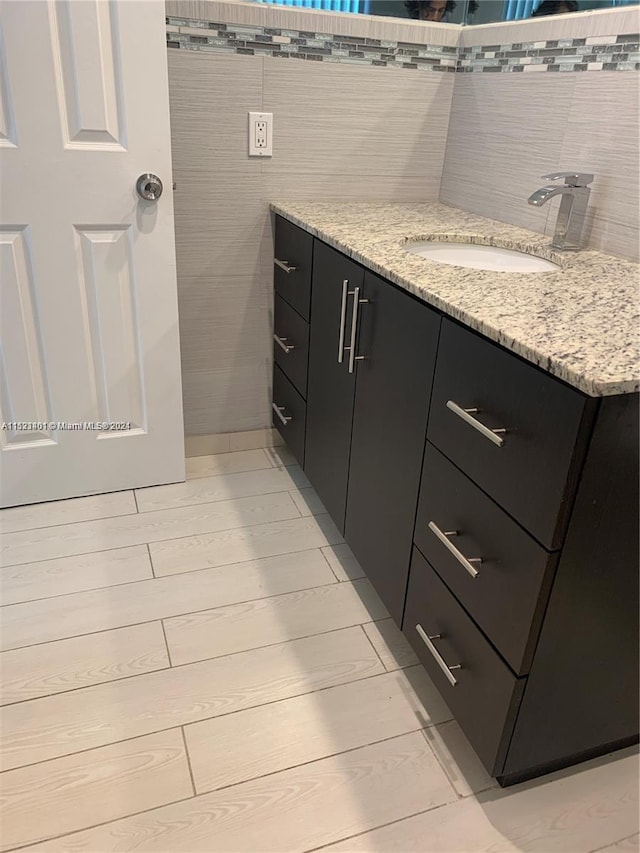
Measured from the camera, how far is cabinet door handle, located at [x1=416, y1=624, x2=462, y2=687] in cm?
118

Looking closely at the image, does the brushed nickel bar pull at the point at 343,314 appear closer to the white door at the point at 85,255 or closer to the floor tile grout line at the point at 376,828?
the white door at the point at 85,255

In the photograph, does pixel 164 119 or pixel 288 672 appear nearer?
pixel 288 672

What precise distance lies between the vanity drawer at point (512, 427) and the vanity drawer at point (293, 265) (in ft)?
2.48

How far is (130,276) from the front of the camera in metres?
1.81

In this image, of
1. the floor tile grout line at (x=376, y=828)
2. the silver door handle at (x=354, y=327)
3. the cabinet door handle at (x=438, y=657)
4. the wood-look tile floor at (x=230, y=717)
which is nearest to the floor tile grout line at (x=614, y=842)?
the wood-look tile floor at (x=230, y=717)

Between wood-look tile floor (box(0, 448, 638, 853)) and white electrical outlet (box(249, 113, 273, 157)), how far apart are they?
1.16m

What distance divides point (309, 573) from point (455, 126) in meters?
1.50

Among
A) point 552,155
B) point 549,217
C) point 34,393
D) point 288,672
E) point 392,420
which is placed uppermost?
point 552,155

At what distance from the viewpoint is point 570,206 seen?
1.52 metres

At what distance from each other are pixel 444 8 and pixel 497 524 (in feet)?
5.79

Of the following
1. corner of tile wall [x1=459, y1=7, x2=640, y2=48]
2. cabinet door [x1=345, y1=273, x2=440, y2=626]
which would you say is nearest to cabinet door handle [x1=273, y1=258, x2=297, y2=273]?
cabinet door [x1=345, y1=273, x2=440, y2=626]

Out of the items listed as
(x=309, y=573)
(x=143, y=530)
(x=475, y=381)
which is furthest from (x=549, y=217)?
(x=143, y=530)

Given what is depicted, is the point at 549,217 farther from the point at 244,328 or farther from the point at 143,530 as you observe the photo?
the point at 143,530

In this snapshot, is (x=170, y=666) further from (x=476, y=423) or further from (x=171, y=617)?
(x=476, y=423)
